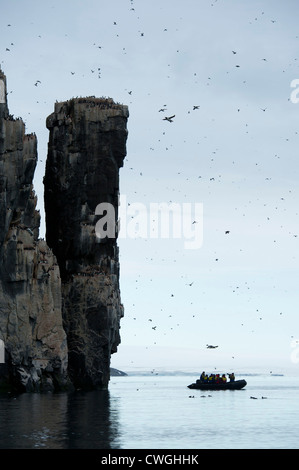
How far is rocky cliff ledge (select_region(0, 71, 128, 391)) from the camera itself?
112500mm

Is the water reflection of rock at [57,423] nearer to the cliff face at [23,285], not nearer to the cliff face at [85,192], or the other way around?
the cliff face at [23,285]

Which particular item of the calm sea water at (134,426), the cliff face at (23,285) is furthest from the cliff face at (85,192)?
the calm sea water at (134,426)

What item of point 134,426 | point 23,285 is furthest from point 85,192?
point 134,426

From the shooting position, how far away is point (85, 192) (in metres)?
135

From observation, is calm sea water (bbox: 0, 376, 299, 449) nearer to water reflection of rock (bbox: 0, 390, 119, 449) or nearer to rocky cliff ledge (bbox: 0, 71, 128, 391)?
water reflection of rock (bbox: 0, 390, 119, 449)

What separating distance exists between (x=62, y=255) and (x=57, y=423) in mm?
66754

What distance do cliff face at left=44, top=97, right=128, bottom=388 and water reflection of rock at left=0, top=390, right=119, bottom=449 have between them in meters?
29.3

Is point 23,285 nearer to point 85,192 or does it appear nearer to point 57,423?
point 85,192

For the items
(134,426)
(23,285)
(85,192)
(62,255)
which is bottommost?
(134,426)

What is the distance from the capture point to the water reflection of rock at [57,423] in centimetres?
5694

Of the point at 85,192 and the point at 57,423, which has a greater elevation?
the point at 85,192

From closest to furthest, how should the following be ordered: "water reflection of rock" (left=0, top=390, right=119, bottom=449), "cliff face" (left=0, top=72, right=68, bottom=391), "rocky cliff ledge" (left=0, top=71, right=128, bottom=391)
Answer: "water reflection of rock" (left=0, top=390, right=119, bottom=449) < "cliff face" (left=0, top=72, right=68, bottom=391) < "rocky cliff ledge" (left=0, top=71, right=128, bottom=391)

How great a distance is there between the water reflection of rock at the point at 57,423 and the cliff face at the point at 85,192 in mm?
29281

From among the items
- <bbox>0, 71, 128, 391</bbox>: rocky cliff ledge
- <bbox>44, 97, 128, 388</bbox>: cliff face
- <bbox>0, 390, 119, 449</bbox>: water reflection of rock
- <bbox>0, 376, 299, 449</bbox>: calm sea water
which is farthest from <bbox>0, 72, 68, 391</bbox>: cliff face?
<bbox>44, 97, 128, 388</bbox>: cliff face
